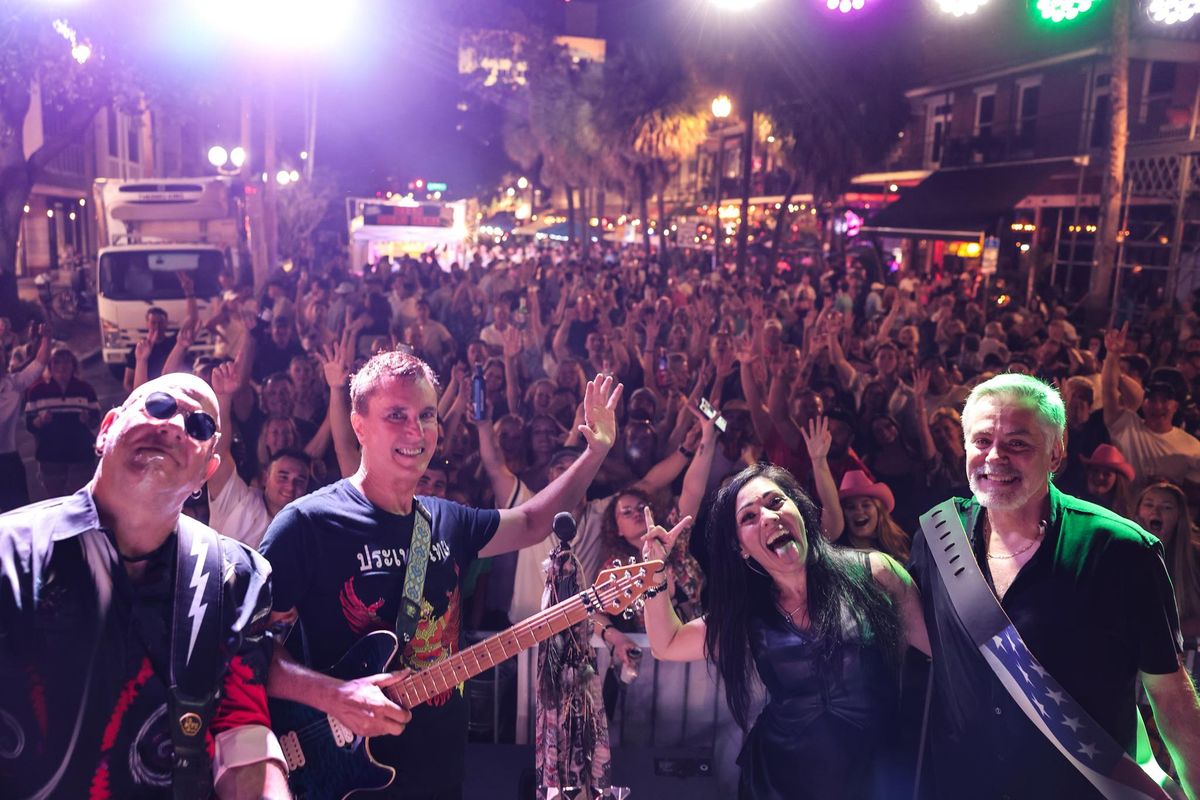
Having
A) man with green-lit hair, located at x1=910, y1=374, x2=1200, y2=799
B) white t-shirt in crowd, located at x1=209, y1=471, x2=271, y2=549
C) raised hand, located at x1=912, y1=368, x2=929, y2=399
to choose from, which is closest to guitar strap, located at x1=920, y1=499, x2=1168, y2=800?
man with green-lit hair, located at x1=910, y1=374, x2=1200, y2=799

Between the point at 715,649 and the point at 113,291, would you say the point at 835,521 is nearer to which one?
the point at 715,649

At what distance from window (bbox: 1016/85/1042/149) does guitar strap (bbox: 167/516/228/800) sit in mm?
27619

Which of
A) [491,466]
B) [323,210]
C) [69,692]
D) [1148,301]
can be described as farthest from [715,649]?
[323,210]

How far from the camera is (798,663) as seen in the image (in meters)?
2.95

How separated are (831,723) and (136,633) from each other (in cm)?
189

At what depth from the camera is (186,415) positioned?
227 centimetres

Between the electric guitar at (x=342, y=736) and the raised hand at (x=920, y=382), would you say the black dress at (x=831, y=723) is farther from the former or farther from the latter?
the raised hand at (x=920, y=382)

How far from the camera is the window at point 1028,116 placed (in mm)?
26156

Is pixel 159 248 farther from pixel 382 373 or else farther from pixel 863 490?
pixel 382 373

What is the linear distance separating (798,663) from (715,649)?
0.31 m

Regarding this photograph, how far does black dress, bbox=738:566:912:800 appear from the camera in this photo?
288 centimetres

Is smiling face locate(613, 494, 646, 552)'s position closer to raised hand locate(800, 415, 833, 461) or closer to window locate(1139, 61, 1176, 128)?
raised hand locate(800, 415, 833, 461)

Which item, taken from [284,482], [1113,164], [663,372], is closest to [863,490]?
[284,482]

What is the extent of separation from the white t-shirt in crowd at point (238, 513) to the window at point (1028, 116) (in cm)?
2550
